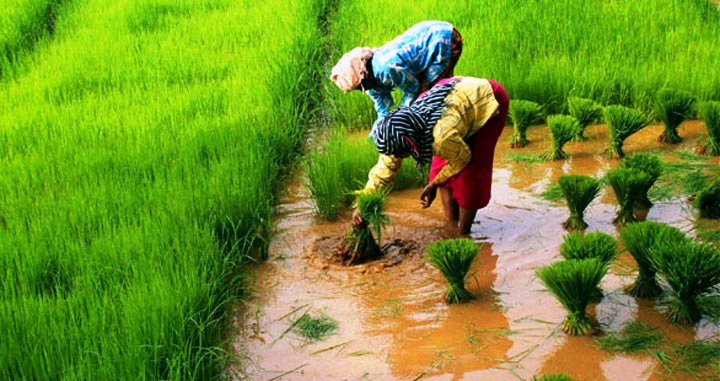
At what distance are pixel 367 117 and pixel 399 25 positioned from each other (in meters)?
1.42

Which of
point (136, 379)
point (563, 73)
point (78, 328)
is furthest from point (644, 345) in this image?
point (563, 73)

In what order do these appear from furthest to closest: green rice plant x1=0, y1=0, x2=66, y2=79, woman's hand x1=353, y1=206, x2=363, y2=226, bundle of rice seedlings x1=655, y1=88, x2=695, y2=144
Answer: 1. green rice plant x1=0, y1=0, x2=66, y2=79
2. bundle of rice seedlings x1=655, y1=88, x2=695, y2=144
3. woman's hand x1=353, y1=206, x2=363, y2=226

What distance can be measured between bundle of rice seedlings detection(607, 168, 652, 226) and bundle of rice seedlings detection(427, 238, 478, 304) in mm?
905

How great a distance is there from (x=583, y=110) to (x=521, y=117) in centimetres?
36

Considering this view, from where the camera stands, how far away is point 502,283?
317cm

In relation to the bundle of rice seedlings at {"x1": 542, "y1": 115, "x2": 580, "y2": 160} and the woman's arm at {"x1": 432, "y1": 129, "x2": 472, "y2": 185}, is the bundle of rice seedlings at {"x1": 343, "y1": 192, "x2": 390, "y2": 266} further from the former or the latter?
the bundle of rice seedlings at {"x1": 542, "y1": 115, "x2": 580, "y2": 160}

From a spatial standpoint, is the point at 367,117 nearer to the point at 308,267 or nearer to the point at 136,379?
the point at 308,267

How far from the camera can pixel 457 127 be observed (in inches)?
128

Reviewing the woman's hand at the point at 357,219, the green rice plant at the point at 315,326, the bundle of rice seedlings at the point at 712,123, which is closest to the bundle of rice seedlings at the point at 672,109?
the bundle of rice seedlings at the point at 712,123

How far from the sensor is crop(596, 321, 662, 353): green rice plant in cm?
263

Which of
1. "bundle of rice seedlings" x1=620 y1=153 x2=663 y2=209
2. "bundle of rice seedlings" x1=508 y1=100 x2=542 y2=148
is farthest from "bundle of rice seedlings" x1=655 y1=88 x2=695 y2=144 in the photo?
"bundle of rice seedlings" x1=620 y1=153 x2=663 y2=209

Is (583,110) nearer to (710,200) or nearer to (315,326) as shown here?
(710,200)

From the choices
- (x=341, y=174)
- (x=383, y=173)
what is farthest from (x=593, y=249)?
(x=341, y=174)

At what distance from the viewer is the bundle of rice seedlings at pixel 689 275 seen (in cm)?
261
